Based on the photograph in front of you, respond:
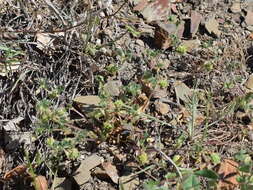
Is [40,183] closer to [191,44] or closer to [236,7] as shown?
[191,44]

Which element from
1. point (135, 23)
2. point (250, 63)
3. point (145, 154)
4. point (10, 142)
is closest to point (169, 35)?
point (135, 23)

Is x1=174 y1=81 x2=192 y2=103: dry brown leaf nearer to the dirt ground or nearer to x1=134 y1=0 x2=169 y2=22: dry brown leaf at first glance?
the dirt ground

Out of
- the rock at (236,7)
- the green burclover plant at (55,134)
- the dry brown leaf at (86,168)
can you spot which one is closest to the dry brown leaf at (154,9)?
the rock at (236,7)

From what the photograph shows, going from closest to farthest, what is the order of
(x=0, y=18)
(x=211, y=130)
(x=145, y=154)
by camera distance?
(x=145, y=154) → (x=211, y=130) → (x=0, y=18)

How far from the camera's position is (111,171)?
2.45m

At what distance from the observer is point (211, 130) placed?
2604mm

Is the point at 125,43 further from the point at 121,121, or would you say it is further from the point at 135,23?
the point at 121,121

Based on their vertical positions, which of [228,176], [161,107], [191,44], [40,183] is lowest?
[40,183]

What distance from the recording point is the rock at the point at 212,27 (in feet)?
9.74

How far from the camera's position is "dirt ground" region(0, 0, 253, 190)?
2451mm

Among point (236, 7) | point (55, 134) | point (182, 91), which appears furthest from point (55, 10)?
point (236, 7)

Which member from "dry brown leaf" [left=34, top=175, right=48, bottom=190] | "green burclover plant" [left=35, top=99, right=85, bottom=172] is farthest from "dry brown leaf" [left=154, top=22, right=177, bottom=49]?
"dry brown leaf" [left=34, top=175, right=48, bottom=190]

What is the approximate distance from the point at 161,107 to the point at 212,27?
61 cm

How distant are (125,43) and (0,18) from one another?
66cm
